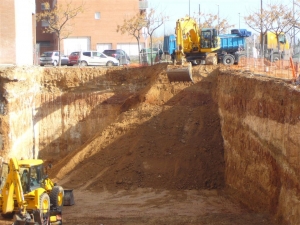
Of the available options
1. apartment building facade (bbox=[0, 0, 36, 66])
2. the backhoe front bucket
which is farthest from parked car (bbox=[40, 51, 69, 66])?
the backhoe front bucket

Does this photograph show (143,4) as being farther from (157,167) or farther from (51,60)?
(157,167)

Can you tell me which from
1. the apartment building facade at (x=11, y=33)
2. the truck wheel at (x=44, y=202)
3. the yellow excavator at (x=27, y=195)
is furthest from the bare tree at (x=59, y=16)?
the truck wheel at (x=44, y=202)

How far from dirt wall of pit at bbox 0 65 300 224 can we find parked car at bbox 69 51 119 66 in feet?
36.5

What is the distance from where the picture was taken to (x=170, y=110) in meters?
31.4

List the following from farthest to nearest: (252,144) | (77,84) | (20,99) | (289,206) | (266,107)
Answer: (77,84)
(20,99)
(252,144)
(266,107)
(289,206)

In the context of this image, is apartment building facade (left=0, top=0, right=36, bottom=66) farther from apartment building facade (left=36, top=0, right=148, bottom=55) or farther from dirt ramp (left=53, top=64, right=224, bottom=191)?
apartment building facade (left=36, top=0, right=148, bottom=55)

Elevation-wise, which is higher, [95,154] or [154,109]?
[154,109]

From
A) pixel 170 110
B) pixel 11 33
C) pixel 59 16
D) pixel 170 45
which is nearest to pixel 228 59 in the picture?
pixel 170 45

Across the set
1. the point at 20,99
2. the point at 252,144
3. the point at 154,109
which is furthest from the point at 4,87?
the point at 252,144

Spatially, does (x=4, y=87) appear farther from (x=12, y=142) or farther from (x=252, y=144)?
(x=252, y=144)

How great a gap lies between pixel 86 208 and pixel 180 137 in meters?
7.60

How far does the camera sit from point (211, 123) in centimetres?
3020

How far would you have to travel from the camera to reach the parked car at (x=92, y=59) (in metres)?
47.5

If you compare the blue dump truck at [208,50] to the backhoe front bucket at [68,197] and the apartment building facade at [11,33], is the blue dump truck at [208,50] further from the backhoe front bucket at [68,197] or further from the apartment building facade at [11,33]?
the backhoe front bucket at [68,197]
